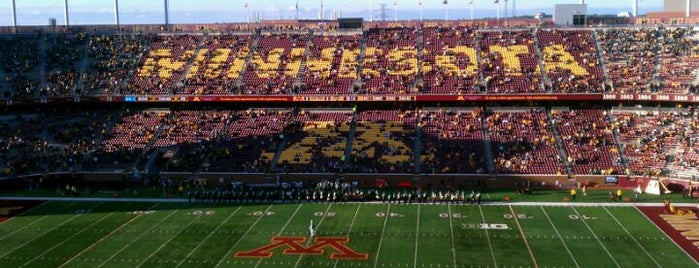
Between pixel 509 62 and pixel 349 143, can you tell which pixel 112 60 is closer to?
pixel 349 143

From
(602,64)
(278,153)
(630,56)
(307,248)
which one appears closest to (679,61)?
(630,56)

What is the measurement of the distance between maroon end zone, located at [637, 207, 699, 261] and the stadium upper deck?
14.8 m

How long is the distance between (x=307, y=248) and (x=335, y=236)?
206 centimetres

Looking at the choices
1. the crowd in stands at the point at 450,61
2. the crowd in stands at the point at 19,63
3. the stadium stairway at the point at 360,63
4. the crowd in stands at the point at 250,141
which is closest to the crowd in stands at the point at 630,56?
the crowd in stands at the point at 450,61

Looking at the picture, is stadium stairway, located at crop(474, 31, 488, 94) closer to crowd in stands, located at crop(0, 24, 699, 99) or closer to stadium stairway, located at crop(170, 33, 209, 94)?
crowd in stands, located at crop(0, 24, 699, 99)

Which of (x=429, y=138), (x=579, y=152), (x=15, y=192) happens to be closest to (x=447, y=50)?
(x=429, y=138)

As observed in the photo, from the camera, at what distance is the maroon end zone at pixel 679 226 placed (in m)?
29.3

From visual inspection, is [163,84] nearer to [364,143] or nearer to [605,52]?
[364,143]

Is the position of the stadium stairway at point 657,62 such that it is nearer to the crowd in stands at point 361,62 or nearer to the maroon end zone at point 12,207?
the crowd in stands at point 361,62

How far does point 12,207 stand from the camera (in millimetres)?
38156

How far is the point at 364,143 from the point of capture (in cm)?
4728

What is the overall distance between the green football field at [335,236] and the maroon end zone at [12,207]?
624 mm

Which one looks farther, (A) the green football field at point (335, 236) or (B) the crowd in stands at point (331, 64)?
(B) the crowd in stands at point (331, 64)

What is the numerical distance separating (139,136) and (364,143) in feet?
49.9
